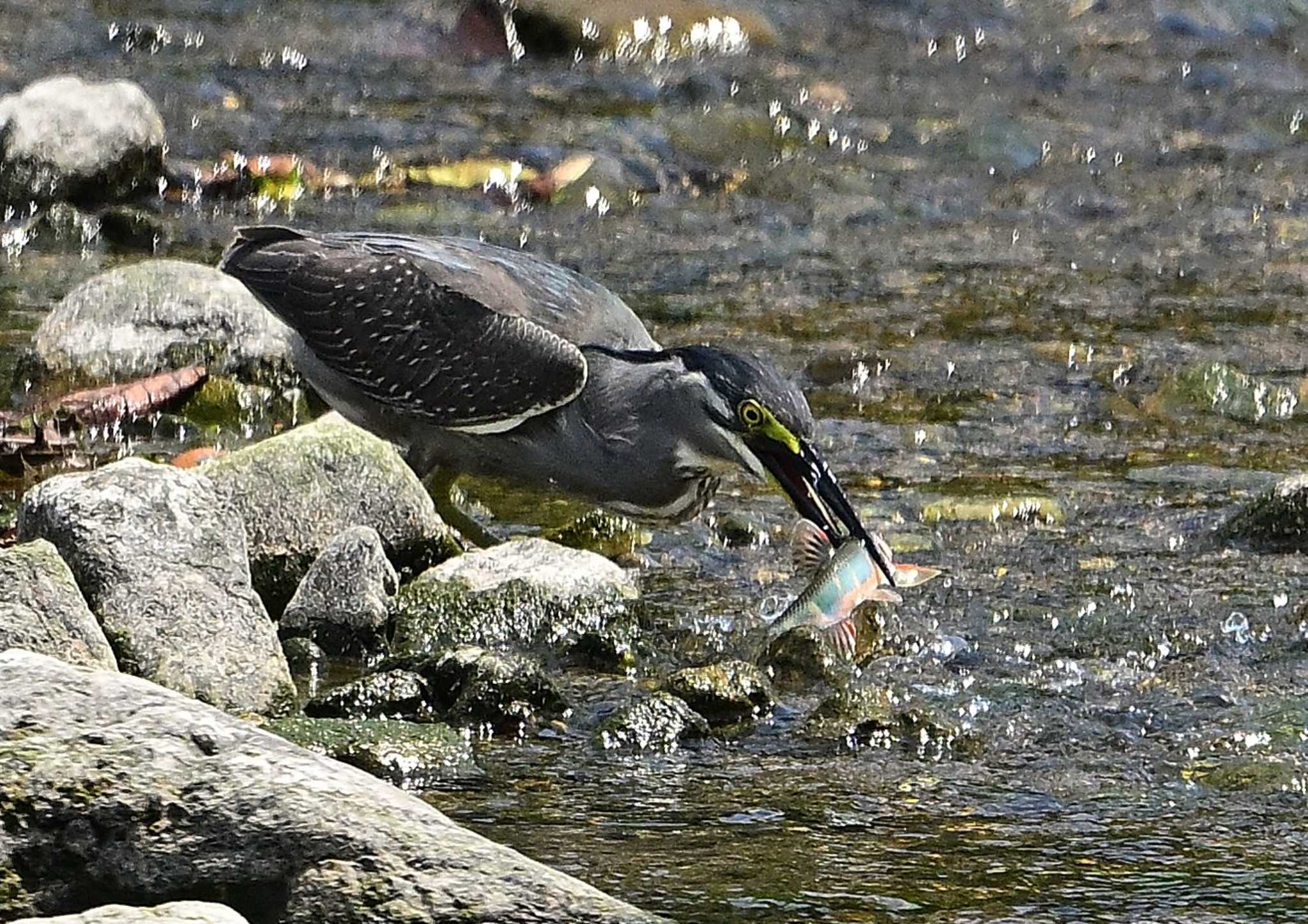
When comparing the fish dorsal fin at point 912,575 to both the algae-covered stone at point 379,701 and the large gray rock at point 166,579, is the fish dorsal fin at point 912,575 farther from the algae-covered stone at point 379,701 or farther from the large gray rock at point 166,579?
the large gray rock at point 166,579

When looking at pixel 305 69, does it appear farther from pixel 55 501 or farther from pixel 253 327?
pixel 55 501

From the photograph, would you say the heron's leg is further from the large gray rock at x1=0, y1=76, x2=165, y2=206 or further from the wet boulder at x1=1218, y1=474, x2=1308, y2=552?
the large gray rock at x1=0, y1=76, x2=165, y2=206

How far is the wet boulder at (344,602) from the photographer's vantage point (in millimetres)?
5867

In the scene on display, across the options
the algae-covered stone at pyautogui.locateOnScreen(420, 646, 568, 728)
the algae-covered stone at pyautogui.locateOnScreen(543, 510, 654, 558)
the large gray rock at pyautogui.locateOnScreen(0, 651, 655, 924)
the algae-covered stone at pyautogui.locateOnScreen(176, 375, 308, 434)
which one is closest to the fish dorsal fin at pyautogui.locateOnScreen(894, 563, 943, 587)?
the algae-covered stone at pyautogui.locateOnScreen(543, 510, 654, 558)

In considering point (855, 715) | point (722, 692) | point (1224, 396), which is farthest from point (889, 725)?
point (1224, 396)

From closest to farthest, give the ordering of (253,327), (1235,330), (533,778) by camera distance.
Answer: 1. (533,778)
2. (253,327)
3. (1235,330)

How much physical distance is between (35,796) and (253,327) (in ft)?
15.5

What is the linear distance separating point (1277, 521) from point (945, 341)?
8.55ft

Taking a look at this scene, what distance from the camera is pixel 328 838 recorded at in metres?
3.71

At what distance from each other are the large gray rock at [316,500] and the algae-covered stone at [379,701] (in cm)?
81

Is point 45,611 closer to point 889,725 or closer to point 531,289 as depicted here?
point 889,725

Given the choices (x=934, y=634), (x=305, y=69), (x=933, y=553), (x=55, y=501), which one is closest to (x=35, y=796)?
(x=55, y=501)

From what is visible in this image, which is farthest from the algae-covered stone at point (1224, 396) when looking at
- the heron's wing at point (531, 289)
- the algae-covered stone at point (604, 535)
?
the algae-covered stone at point (604, 535)

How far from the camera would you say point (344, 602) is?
5871 millimetres
